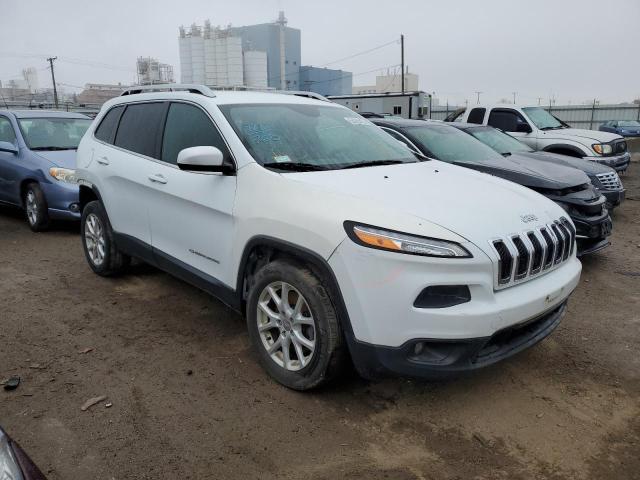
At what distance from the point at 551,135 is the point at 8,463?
10245 mm

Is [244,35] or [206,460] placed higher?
[244,35]

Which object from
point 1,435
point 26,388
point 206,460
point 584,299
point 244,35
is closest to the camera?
point 1,435

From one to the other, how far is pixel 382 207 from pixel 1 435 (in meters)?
1.88

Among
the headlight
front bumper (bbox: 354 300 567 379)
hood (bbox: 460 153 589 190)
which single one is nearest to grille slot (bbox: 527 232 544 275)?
front bumper (bbox: 354 300 567 379)

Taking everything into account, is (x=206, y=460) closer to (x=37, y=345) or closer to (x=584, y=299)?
(x=37, y=345)

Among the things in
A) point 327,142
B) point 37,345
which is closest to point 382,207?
point 327,142

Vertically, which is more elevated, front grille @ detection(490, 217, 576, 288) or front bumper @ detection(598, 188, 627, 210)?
front grille @ detection(490, 217, 576, 288)

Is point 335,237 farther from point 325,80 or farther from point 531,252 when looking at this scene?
point 325,80

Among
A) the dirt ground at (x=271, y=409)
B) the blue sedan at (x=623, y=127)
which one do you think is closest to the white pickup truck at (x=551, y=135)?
the dirt ground at (x=271, y=409)

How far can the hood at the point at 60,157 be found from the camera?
23.3 feet

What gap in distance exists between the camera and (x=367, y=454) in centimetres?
262

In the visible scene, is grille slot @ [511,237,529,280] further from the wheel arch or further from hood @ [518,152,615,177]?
hood @ [518,152,615,177]

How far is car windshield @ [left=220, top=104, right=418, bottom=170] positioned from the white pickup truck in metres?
6.83

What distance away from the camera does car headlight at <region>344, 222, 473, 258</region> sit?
8.30ft
